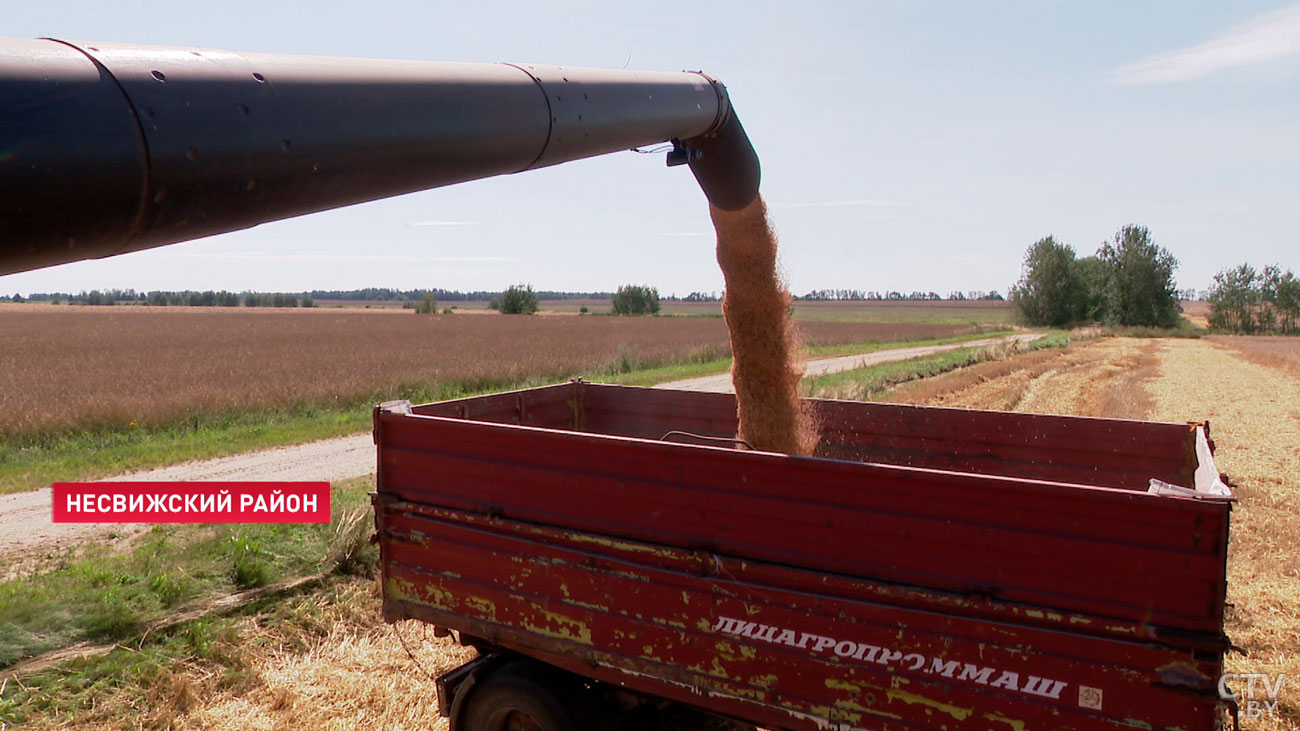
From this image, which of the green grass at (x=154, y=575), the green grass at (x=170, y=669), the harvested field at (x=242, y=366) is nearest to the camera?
the green grass at (x=170, y=669)

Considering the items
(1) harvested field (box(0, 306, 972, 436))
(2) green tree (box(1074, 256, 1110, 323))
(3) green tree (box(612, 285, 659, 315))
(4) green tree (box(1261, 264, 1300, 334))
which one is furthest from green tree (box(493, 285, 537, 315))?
(4) green tree (box(1261, 264, 1300, 334))

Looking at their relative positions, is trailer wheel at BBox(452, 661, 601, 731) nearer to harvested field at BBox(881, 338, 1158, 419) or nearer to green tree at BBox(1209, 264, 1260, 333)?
harvested field at BBox(881, 338, 1158, 419)

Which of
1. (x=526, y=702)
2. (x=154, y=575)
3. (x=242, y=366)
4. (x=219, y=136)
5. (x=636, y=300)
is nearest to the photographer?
(x=219, y=136)

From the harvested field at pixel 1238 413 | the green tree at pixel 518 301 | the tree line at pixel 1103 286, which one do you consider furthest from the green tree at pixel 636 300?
the harvested field at pixel 1238 413

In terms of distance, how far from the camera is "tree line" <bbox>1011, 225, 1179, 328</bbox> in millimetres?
70625

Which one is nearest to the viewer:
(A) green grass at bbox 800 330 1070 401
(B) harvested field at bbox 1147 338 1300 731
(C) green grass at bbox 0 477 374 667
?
(C) green grass at bbox 0 477 374 667

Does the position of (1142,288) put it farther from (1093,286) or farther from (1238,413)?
(1238,413)

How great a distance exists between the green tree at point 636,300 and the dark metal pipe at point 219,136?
84085 mm

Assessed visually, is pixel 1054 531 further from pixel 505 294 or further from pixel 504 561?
pixel 505 294

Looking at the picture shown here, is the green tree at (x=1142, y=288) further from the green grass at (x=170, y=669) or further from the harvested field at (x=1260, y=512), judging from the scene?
the green grass at (x=170, y=669)

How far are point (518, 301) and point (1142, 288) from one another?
2091 inches

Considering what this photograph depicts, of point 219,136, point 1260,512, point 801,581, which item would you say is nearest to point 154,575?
point 801,581

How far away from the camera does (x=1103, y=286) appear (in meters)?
73.4

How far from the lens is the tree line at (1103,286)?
7062 centimetres
